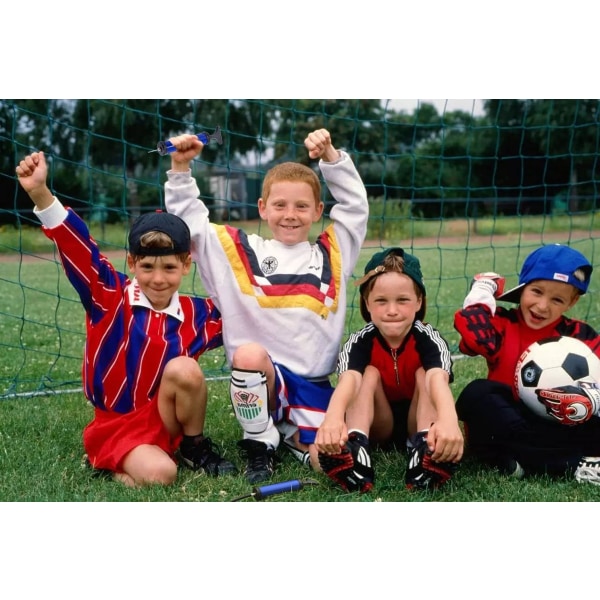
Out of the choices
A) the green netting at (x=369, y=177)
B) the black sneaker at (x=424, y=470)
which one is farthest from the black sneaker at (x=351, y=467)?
the green netting at (x=369, y=177)

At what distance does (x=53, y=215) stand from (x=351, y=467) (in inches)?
48.4

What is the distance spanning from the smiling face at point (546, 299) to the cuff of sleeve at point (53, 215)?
159cm

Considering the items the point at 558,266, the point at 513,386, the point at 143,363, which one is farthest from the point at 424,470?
the point at 143,363

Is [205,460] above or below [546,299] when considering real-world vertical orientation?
below

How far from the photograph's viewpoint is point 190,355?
8.59ft

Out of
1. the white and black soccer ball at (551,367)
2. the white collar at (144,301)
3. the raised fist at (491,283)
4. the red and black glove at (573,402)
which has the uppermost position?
the raised fist at (491,283)

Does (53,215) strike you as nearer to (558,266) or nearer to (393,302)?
(393,302)

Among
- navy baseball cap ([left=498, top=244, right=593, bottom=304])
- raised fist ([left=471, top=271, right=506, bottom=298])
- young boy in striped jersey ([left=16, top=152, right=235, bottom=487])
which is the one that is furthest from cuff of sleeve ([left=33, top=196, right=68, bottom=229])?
navy baseball cap ([left=498, top=244, right=593, bottom=304])

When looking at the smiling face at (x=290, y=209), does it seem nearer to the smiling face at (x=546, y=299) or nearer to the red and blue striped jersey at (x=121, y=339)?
the red and blue striped jersey at (x=121, y=339)

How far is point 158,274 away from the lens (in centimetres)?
252

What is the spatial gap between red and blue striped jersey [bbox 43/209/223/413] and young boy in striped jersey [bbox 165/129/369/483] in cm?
24

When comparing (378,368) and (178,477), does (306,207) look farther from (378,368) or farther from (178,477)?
(178,477)

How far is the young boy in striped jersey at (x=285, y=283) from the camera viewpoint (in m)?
2.64

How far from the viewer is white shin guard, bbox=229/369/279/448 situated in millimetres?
2500
